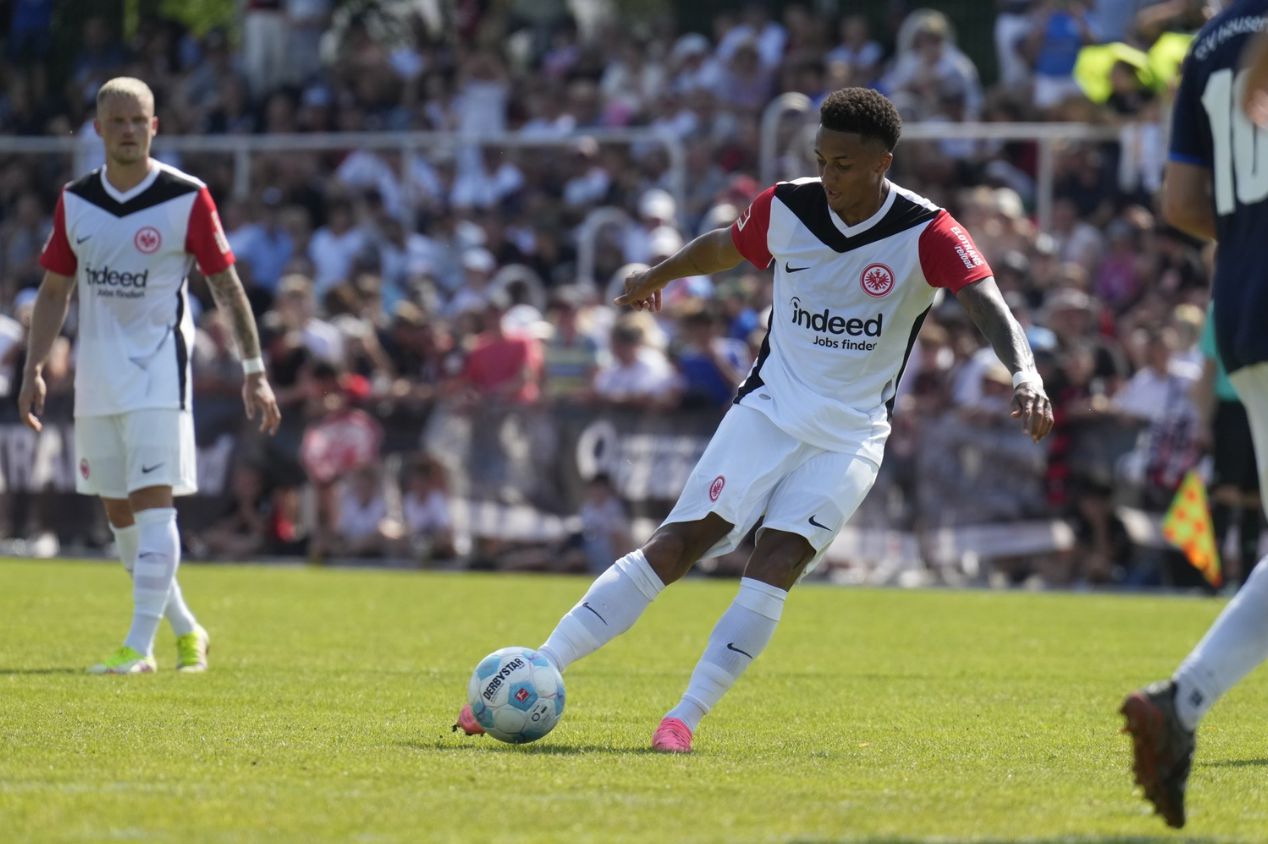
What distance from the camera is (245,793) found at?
6094 mm

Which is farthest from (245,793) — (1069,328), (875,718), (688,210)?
Answer: (688,210)

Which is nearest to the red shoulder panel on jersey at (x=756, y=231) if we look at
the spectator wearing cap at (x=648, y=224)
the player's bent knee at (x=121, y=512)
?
the player's bent knee at (x=121, y=512)

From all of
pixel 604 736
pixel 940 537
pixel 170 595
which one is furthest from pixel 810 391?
pixel 940 537

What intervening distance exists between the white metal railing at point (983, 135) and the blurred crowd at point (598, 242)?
0.15 m

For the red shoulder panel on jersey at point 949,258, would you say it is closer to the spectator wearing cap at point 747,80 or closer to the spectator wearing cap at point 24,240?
the spectator wearing cap at point 747,80

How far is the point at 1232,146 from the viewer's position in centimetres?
573

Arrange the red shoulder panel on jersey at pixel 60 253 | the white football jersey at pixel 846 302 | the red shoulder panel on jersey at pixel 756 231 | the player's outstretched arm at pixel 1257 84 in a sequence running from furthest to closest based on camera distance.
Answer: the red shoulder panel on jersey at pixel 60 253
the red shoulder panel on jersey at pixel 756 231
the white football jersey at pixel 846 302
the player's outstretched arm at pixel 1257 84

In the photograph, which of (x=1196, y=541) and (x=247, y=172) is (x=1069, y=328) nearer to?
(x=1196, y=541)

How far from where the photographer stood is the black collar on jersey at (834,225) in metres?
7.73

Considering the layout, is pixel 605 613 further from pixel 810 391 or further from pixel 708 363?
pixel 708 363

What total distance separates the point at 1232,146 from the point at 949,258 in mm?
1955

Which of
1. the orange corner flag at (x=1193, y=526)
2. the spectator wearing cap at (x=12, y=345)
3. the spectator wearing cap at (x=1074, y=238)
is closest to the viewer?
the orange corner flag at (x=1193, y=526)

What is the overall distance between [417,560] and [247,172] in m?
6.68

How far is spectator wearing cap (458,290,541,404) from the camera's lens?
2044cm
